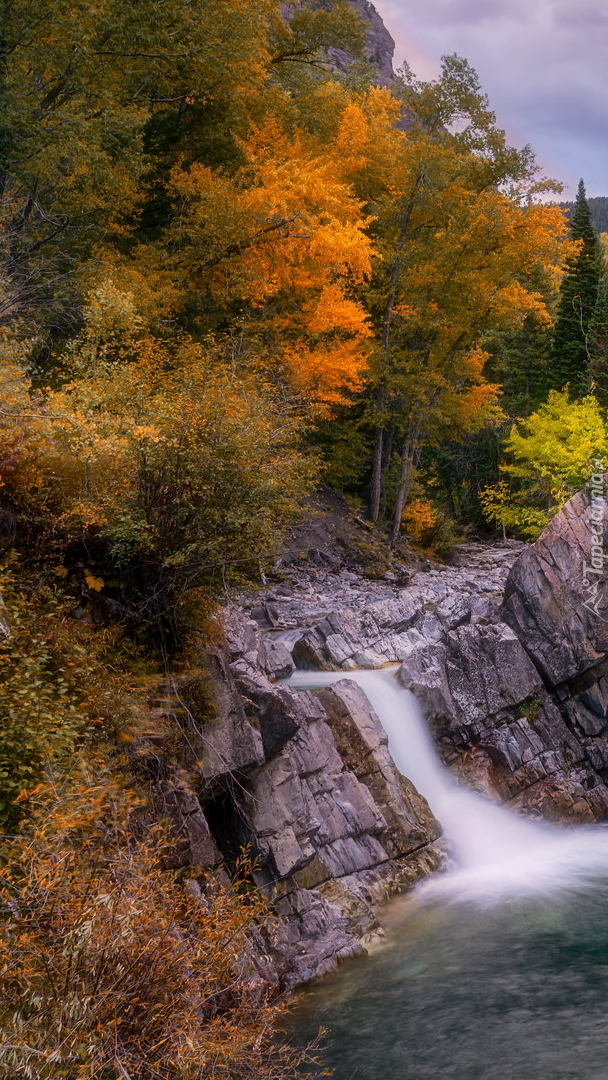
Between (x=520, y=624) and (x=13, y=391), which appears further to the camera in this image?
(x=520, y=624)

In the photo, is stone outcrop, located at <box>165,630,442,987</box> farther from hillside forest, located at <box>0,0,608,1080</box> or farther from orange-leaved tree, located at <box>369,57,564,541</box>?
orange-leaved tree, located at <box>369,57,564,541</box>

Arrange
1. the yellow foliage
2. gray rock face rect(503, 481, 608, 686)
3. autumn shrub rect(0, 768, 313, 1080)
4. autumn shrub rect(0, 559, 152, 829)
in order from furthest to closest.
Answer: the yellow foliage
gray rock face rect(503, 481, 608, 686)
autumn shrub rect(0, 559, 152, 829)
autumn shrub rect(0, 768, 313, 1080)

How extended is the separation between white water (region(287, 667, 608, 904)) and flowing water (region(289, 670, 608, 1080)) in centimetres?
4

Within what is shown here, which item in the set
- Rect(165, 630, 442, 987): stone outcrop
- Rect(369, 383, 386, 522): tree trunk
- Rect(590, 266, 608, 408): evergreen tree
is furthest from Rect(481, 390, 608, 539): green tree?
Rect(165, 630, 442, 987): stone outcrop

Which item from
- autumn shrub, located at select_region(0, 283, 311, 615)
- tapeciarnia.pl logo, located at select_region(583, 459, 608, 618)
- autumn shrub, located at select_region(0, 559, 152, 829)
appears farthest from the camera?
tapeciarnia.pl logo, located at select_region(583, 459, 608, 618)

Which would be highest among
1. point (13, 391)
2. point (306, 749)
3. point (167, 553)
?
point (13, 391)

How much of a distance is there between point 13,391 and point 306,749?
6.57 metres

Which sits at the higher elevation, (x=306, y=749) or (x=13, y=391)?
(x=13, y=391)

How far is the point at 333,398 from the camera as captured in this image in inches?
868

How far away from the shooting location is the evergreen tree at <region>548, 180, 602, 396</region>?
38.8m

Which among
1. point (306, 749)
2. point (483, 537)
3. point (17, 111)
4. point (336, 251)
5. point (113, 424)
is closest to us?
point (113, 424)

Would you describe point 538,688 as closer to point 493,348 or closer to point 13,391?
point 13,391

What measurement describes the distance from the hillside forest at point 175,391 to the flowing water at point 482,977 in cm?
109

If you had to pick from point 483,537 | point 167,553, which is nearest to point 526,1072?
point 167,553
